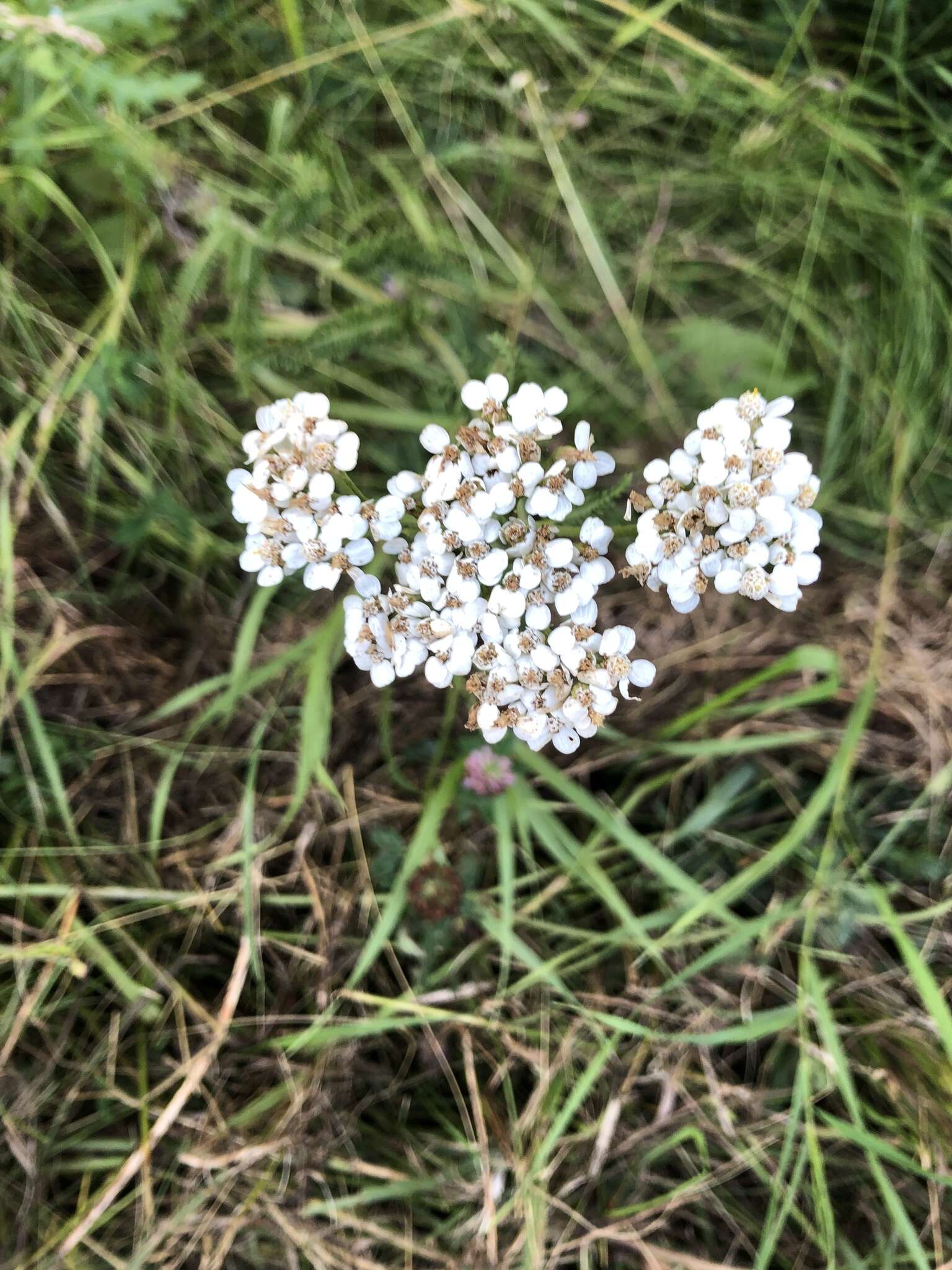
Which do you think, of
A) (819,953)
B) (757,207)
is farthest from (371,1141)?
(757,207)

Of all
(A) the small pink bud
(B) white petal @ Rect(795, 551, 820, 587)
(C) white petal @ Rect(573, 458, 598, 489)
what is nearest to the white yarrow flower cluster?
(C) white petal @ Rect(573, 458, 598, 489)

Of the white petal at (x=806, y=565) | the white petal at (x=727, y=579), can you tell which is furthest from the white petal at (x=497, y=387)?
the white petal at (x=806, y=565)

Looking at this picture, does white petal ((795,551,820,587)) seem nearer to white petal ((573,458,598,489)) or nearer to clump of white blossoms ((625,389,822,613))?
clump of white blossoms ((625,389,822,613))

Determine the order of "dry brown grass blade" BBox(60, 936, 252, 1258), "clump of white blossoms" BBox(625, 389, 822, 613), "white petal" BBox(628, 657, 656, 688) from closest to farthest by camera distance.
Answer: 1. "clump of white blossoms" BBox(625, 389, 822, 613)
2. "white petal" BBox(628, 657, 656, 688)
3. "dry brown grass blade" BBox(60, 936, 252, 1258)

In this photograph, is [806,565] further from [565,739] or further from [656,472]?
[565,739]

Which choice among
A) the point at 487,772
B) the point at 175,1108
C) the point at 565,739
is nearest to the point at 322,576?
the point at 565,739

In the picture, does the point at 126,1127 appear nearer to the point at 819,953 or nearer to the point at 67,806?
the point at 67,806
